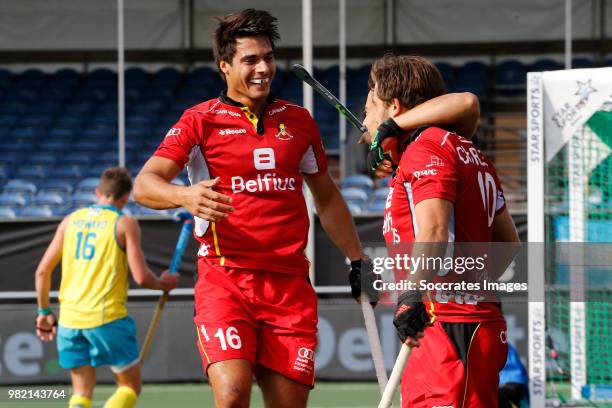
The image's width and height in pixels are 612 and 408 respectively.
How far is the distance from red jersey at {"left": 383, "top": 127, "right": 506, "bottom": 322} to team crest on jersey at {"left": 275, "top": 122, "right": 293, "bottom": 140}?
3.40ft

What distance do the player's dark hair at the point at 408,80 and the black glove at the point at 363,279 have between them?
137 centimetres

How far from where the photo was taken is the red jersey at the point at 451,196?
4.22m

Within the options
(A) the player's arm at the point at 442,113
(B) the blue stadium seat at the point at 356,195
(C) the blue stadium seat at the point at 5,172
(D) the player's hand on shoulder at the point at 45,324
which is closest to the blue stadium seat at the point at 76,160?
(C) the blue stadium seat at the point at 5,172

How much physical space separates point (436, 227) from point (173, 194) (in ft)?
4.16

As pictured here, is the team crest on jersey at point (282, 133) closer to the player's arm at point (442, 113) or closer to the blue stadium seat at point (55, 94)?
the player's arm at point (442, 113)

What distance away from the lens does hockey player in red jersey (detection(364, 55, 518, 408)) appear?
13.5 feet

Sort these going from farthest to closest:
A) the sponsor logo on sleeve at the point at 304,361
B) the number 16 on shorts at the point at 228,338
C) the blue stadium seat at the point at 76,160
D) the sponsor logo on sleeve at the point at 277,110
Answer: the blue stadium seat at the point at 76,160 → the sponsor logo on sleeve at the point at 277,110 → the sponsor logo on sleeve at the point at 304,361 → the number 16 on shorts at the point at 228,338

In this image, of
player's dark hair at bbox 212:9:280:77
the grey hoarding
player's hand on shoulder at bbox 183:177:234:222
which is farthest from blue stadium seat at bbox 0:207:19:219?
player's hand on shoulder at bbox 183:177:234:222

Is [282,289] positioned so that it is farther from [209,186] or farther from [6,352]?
[6,352]

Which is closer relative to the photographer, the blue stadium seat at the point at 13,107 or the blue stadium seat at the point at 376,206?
the blue stadium seat at the point at 376,206

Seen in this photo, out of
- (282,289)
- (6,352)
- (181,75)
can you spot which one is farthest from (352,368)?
(181,75)

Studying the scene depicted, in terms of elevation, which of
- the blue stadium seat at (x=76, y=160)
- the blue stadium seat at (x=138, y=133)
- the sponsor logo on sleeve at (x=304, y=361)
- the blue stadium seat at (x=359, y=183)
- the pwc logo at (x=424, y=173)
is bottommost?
the sponsor logo on sleeve at (x=304, y=361)

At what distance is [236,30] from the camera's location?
5391 mm

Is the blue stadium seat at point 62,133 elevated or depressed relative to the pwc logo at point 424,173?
elevated
